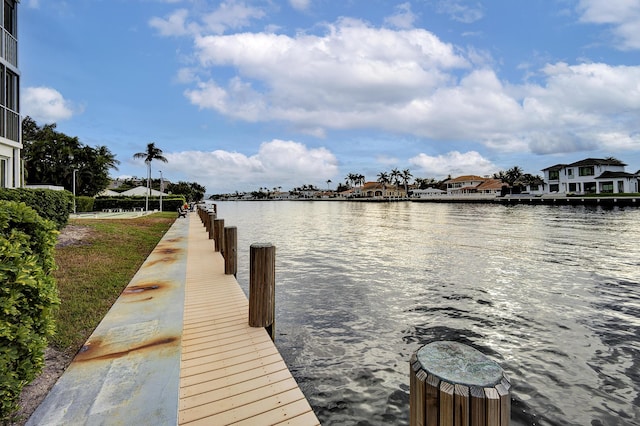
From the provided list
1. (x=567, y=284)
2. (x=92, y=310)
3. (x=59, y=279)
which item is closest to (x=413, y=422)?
(x=92, y=310)

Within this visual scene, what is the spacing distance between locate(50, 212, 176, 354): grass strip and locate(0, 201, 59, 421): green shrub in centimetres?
175

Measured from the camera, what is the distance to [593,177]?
65.1 m

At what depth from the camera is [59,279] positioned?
7.92 metres

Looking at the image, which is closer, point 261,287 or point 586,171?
point 261,287

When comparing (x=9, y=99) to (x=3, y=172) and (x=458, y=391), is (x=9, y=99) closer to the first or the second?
(x=3, y=172)

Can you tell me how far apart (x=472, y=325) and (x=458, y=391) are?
633 centimetres

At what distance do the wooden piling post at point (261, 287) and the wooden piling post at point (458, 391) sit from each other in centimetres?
387

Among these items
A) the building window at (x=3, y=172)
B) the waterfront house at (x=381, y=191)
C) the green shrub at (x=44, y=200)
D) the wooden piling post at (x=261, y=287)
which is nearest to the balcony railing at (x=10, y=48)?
the building window at (x=3, y=172)

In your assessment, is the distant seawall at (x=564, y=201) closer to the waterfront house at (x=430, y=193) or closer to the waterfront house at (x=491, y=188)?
the waterfront house at (x=491, y=188)

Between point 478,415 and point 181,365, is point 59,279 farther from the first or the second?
point 478,415

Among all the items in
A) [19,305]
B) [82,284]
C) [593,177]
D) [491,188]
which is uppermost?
[593,177]

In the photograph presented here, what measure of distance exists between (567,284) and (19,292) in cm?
1266

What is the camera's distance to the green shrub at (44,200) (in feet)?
31.1

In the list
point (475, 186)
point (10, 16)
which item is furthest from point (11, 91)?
point (475, 186)
